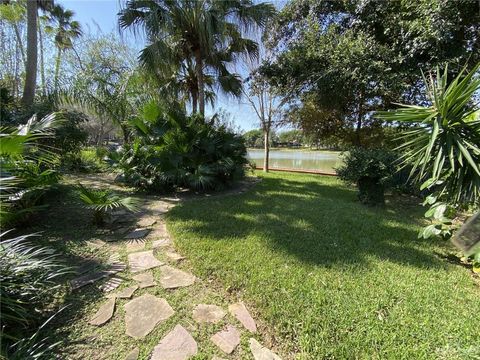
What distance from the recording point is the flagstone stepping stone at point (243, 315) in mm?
1802

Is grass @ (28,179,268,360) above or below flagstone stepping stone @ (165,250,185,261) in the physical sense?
below

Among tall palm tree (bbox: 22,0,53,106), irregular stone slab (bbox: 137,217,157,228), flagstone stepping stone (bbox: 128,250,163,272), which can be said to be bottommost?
flagstone stepping stone (bbox: 128,250,163,272)

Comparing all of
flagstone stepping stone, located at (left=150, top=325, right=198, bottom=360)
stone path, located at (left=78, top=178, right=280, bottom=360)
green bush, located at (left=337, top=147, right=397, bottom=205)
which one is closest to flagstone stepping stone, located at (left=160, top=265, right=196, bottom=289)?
stone path, located at (left=78, top=178, right=280, bottom=360)

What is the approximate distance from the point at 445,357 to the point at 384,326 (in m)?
0.35

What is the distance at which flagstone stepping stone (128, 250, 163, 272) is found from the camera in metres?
2.50

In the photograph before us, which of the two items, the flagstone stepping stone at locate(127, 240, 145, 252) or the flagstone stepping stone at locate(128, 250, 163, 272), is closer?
the flagstone stepping stone at locate(128, 250, 163, 272)

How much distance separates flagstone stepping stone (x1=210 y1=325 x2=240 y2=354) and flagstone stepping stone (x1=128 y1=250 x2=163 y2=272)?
45.0 inches

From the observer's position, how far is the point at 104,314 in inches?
73.4

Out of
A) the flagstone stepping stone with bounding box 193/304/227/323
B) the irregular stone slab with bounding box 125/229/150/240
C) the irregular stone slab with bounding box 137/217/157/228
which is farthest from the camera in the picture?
the irregular stone slab with bounding box 137/217/157/228

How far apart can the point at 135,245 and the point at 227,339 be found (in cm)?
183

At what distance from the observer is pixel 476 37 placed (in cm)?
620

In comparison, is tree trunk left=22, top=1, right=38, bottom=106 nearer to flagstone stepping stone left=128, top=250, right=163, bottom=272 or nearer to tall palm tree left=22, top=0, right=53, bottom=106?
tall palm tree left=22, top=0, right=53, bottom=106

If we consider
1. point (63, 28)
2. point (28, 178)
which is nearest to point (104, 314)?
point (28, 178)

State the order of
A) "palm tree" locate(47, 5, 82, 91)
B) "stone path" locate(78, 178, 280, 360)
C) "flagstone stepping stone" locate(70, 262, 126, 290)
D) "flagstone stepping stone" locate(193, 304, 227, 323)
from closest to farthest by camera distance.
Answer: "stone path" locate(78, 178, 280, 360), "flagstone stepping stone" locate(193, 304, 227, 323), "flagstone stepping stone" locate(70, 262, 126, 290), "palm tree" locate(47, 5, 82, 91)
